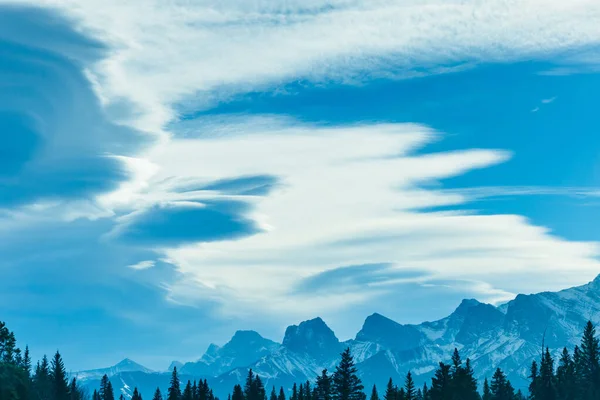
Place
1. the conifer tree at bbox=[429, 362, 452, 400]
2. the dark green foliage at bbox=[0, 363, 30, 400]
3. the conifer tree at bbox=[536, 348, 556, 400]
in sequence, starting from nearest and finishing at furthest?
the dark green foliage at bbox=[0, 363, 30, 400] < the conifer tree at bbox=[429, 362, 452, 400] < the conifer tree at bbox=[536, 348, 556, 400]

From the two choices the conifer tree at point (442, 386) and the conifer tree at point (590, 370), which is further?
the conifer tree at point (590, 370)

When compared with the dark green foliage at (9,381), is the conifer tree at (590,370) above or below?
above

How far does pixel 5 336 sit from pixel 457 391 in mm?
75549

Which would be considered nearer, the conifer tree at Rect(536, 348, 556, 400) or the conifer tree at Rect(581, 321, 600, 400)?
the conifer tree at Rect(581, 321, 600, 400)

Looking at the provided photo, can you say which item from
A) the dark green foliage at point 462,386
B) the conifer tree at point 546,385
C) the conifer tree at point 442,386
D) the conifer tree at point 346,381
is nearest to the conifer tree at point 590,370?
the conifer tree at point 546,385

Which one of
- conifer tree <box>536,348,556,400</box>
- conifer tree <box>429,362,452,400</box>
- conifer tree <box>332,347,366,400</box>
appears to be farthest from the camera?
conifer tree <box>536,348,556,400</box>

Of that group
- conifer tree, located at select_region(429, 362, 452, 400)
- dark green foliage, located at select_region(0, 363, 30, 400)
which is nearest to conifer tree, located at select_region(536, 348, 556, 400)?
conifer tree, located at select_region(429, 362, 452, 400)

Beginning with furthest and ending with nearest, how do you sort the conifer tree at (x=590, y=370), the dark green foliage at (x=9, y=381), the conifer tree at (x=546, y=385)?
the conifer tree at (x=546, y=385)
the conifer tree at (x=590, y=370)
the dark green foliage at (x=9, y=381)

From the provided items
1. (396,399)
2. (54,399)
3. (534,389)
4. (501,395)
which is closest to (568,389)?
(534,389)

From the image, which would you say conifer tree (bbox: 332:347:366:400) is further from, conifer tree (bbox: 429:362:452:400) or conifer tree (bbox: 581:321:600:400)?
conifer tree (bbox: 581:321:600:400)

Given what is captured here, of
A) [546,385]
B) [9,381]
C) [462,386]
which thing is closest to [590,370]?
[546,385]

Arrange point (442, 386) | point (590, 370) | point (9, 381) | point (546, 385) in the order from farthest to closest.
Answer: point (590, 370), point (546, 385), point (442, 386), point (9, 381)

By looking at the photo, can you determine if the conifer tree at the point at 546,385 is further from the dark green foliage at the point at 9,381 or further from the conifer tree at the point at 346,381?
the dark green foliage at the point at 9,381

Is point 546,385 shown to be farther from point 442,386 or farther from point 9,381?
point 9,381
